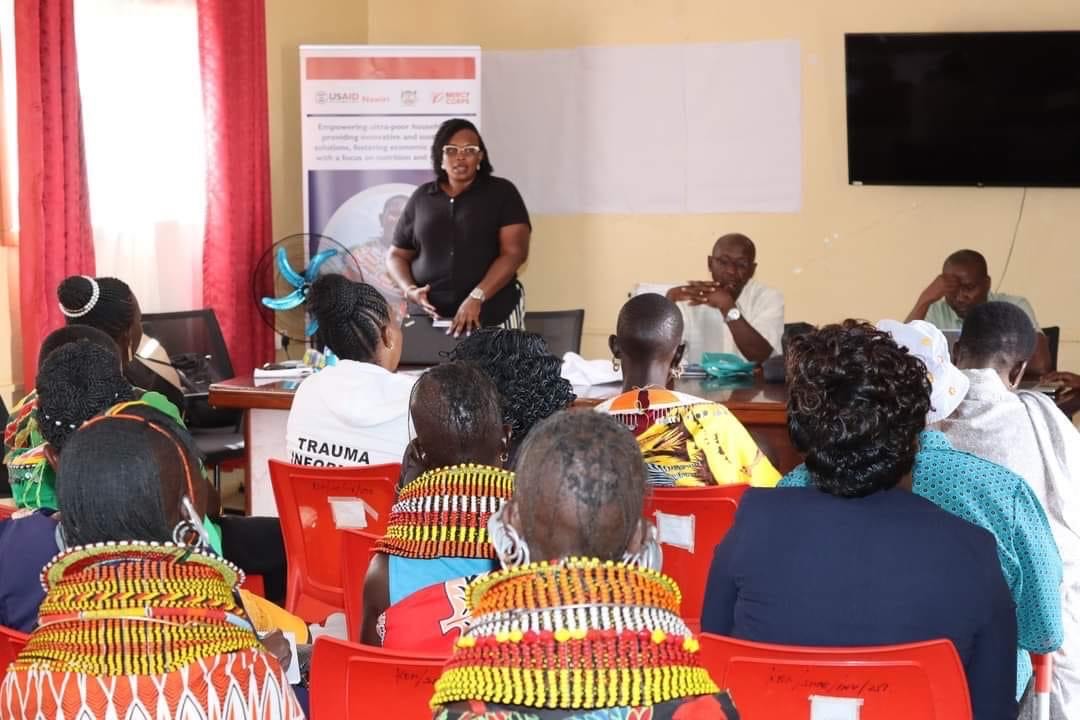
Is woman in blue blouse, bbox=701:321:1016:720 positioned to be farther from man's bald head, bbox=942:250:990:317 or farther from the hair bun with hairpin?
man's bald head, bbox=942:250:990:317

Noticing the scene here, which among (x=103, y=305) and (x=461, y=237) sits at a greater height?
(x=461, y=237)

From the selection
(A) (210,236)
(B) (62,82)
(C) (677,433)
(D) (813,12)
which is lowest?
(C) (677,433)

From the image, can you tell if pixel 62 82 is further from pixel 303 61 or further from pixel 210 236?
pixel 303 61

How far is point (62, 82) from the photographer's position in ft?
16.7

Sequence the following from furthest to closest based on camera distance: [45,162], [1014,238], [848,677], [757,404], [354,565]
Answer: [1014,238] < [45,162] < [757,404] < [354,565] < [848,677]

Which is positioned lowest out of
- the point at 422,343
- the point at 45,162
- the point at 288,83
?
the point at 422,343

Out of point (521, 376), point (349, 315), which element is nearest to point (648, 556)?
point (521, 376)

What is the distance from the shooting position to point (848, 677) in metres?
1.68

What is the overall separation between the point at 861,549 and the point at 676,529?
33.3 inches

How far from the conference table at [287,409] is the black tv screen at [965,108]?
2633 mm

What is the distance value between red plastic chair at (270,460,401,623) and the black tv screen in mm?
4602

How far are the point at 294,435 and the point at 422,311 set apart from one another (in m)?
2.74

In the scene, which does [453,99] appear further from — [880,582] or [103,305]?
[880,582]

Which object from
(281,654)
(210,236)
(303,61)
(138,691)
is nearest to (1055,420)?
(281,654)
